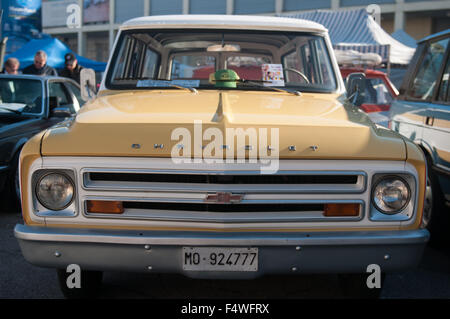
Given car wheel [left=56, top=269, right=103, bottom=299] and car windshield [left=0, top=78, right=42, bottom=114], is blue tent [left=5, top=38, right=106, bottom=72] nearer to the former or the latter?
car windshield [left=0, top=78, right=42, bottom=114]

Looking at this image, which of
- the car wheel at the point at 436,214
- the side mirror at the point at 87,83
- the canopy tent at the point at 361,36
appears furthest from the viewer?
the canopy tent at the point at 361,36

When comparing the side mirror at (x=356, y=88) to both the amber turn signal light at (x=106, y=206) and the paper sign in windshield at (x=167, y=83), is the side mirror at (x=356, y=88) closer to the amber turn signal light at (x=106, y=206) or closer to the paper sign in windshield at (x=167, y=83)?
the paper sign in windshield at (x=167, y=83)

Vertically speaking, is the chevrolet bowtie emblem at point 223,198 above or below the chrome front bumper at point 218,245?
above

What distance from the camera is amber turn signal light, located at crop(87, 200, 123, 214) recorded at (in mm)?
2572

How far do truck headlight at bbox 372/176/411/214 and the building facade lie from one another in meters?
22.8

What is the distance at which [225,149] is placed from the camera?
248cm

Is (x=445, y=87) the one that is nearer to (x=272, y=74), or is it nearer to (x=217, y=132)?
(x=272, y=74)

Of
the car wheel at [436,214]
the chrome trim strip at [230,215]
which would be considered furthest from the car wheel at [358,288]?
the car wheel at [436,214]

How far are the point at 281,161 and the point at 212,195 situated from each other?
38 cm

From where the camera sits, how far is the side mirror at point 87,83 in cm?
407

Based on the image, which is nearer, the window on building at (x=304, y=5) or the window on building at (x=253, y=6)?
the window on building at (x=304, y=5)

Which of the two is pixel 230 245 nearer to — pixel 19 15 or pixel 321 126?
pixel 321 126

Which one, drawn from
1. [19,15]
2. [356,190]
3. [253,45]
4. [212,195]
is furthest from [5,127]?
[19,15]

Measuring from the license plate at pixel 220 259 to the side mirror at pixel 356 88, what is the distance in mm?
1827
